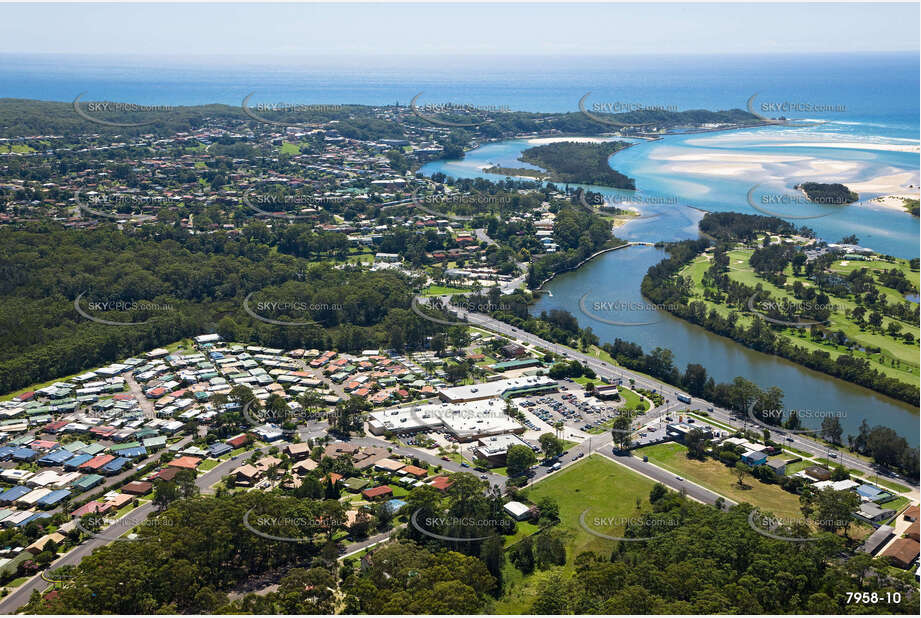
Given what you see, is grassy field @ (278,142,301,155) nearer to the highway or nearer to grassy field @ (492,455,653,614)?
the highway

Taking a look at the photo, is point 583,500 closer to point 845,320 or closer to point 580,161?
point 845,320

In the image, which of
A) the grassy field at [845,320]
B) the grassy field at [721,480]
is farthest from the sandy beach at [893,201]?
the grassy field at [721,480]

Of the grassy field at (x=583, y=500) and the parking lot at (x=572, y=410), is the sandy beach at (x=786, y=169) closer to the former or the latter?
the parking lot at (x=572, y=410)

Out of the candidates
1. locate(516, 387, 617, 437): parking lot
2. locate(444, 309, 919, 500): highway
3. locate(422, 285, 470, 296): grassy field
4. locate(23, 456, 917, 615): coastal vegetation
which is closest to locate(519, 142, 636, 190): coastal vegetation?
locate(422, 285, 470, 296): grassy field

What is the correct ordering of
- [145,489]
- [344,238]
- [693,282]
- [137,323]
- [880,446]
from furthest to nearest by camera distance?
1. [344,238]
2. [693,282]
3. [137,323]
4. [880,446]
5. [145,489]

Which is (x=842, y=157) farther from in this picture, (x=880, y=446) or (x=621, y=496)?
(x=621, y=496)

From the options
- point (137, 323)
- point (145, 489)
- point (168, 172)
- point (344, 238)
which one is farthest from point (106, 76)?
point (145, 489)

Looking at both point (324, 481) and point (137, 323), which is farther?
point (137, 323)
